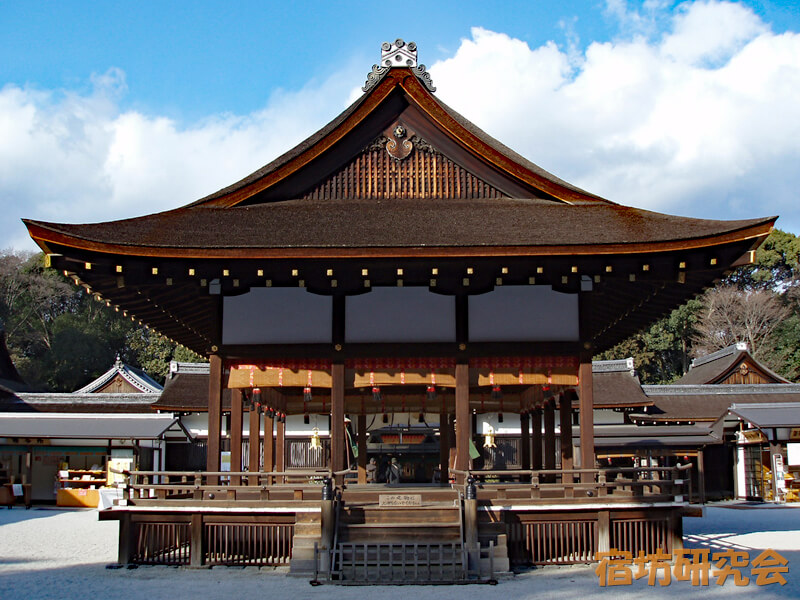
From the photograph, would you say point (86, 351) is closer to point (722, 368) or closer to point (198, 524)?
point (722, 368)

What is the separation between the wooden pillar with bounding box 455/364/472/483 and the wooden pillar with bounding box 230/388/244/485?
3894 millimetres

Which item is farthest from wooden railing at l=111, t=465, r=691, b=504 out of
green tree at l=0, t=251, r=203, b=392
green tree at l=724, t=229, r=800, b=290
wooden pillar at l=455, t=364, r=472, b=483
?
green tree at l=724, t=229, r=800, b=290

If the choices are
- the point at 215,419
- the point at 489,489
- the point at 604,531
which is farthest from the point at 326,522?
the point at 604,531

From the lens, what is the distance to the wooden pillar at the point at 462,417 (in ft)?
41.5

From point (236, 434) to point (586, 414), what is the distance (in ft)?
20.7

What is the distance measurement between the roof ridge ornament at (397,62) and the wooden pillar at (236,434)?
660cm

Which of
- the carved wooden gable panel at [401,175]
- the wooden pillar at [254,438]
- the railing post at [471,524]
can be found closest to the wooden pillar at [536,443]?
the carved wooden gable panel at [401,175]

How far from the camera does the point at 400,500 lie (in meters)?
12.1

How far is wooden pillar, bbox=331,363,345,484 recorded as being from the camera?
12.8 metres

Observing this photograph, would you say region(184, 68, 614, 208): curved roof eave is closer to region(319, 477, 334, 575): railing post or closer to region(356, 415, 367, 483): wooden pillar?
region(319, 477, 334, 575): railing post

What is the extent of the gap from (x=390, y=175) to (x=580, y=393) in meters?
5.47

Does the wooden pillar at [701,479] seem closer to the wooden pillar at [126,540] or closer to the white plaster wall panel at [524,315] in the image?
the white plaster wall panel at [524,315]

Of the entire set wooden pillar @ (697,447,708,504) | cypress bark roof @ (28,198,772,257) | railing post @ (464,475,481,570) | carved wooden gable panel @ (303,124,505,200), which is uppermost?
carved wooden gable panel @ (303,124,505,200)

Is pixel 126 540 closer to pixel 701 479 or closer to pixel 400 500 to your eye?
pixel 400 500
